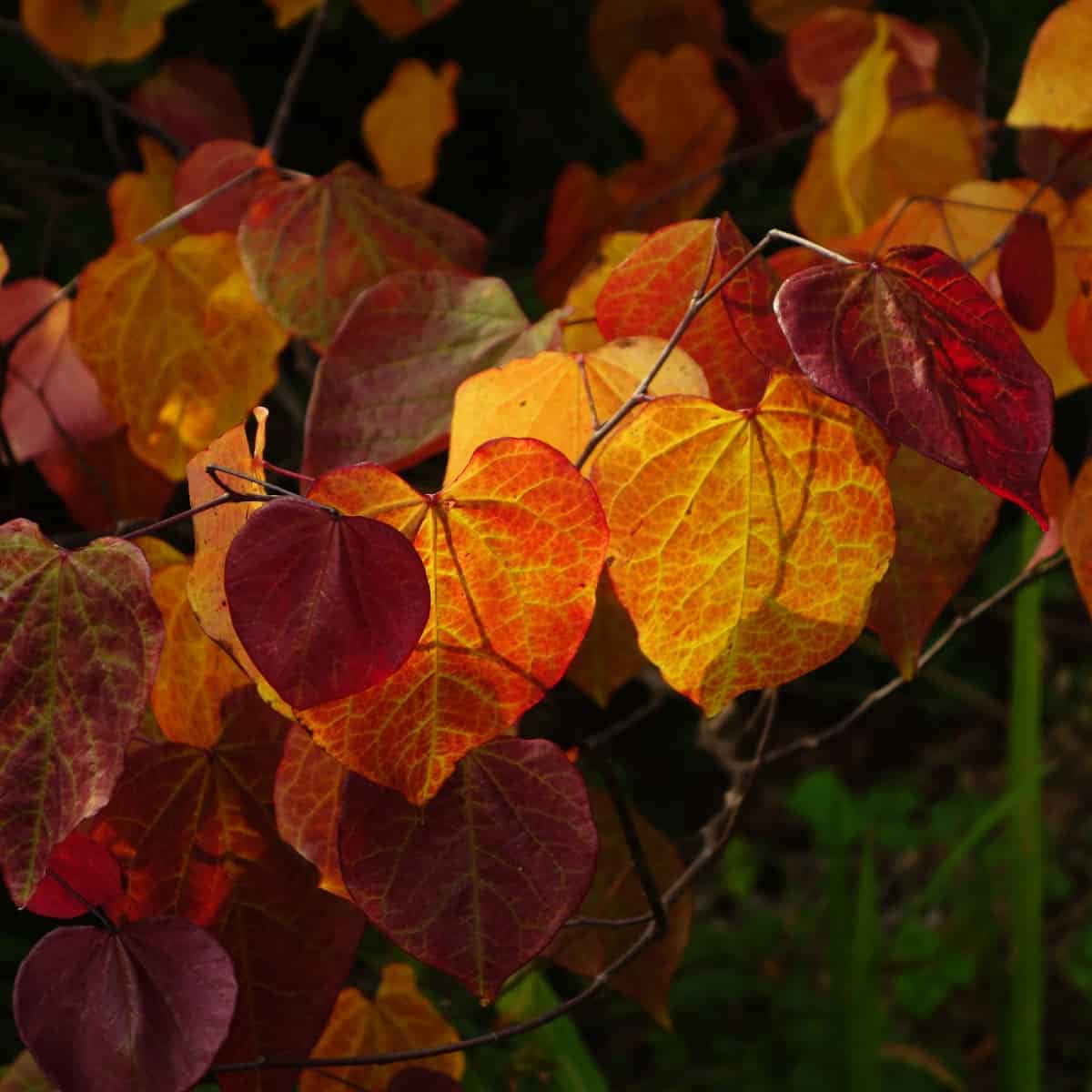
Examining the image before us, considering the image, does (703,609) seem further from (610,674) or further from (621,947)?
(621,947)

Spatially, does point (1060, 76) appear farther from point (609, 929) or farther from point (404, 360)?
point (609, 929)

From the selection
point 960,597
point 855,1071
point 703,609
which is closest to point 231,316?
point 703,609

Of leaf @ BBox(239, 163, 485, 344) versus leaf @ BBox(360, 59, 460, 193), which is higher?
leaf @ BBox(239, 163, 485, 344)

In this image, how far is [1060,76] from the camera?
0.75 metres

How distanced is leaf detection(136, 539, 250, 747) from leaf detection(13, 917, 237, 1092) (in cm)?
11

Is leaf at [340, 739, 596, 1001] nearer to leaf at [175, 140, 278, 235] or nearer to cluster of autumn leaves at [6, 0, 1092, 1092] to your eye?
cluster of autumn leaves at [6, 0, 1092, 1092]

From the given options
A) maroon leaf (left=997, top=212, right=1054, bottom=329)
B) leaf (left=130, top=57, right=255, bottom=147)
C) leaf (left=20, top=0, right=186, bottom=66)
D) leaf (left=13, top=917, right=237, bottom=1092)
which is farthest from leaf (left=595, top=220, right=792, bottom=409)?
leaf (left=130, top=57, right=255, bottom=147)

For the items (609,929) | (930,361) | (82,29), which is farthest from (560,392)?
(82,29)

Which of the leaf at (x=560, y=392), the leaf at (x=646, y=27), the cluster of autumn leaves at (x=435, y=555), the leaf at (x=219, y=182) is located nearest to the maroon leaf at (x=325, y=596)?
the cluster of autumn leaves at (x=435, y=555)

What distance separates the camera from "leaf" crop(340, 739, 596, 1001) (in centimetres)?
56

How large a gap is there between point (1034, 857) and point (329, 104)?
1232 millimetres

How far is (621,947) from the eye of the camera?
95cm

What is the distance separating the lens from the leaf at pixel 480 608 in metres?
0.54

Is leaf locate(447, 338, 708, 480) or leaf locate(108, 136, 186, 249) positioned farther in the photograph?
leaf locate(108, 136, 186, 249)
